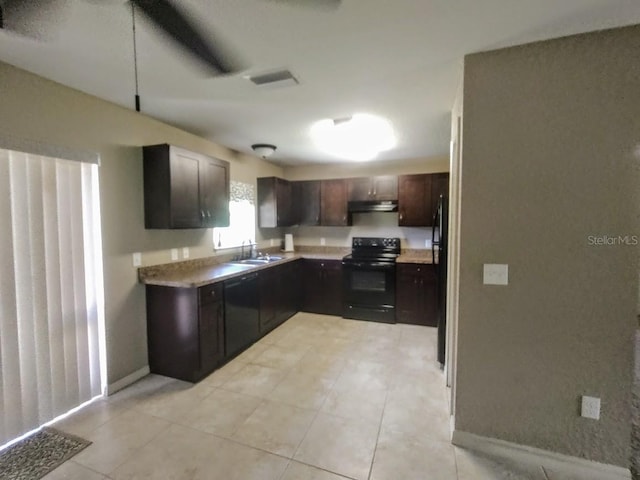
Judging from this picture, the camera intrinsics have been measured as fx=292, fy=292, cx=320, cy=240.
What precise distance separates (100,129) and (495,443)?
12.0 ft

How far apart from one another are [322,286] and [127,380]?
266 centimetres

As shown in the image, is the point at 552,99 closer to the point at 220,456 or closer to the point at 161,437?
the point at 220,456

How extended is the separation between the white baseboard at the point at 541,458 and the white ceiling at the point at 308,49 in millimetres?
2377

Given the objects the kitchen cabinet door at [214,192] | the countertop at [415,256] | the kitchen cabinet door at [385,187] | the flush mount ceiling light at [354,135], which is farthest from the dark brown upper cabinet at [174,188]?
the countertop at [415,256]

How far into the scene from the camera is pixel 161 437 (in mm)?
1964

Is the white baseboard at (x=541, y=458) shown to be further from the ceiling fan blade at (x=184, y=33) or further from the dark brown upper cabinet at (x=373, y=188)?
the dark brown upper cabinet at (x=373, y=188)

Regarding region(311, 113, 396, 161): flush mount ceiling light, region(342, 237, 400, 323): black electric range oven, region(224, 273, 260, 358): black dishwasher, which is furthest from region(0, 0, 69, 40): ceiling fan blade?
region(342, 237, 400, 323): black electric range oven

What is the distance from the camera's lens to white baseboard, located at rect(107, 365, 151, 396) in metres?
2.47

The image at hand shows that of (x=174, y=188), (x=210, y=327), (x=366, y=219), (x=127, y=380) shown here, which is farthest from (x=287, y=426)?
(x=366, y=219)

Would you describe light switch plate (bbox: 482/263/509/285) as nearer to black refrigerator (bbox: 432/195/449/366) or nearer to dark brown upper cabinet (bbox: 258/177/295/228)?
black refrigerator (bbox: 432/195/449/366)

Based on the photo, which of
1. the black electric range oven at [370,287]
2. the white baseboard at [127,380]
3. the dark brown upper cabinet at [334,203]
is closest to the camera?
the white baseboard at [127,380]

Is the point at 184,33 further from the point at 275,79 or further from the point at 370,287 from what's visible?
the point at 370,287

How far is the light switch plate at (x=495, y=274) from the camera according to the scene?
1772 mm

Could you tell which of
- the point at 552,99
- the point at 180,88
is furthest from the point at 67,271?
the point at 552,99
